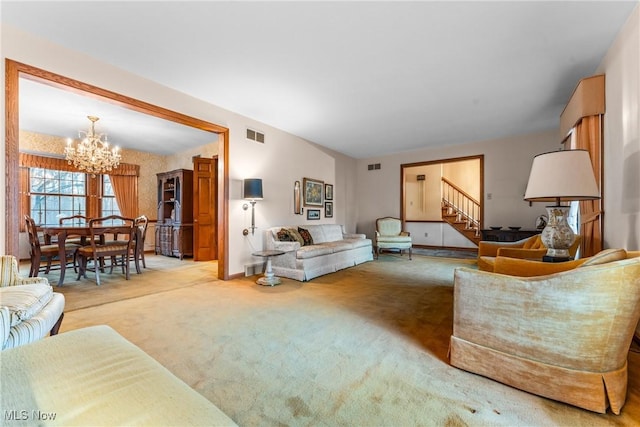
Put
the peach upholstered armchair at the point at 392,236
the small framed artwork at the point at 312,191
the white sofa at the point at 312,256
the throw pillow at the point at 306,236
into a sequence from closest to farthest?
the white sofa at the point at 312,256, the throw pillow at the point at 306,236, the small framed artwork at the point at 312,191, the peach upholstered armchair at the point at 392,236

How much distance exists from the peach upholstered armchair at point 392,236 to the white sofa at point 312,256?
90cm

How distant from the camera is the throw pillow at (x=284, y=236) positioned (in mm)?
4535

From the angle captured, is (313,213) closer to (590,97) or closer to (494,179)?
(494,179)

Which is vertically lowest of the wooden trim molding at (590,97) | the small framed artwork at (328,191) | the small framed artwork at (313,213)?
the small framed artwork at (313,213)

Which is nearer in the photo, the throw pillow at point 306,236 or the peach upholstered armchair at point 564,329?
the peach upholstered armchair at point 564,329

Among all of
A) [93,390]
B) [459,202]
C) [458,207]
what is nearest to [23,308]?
[93,390]

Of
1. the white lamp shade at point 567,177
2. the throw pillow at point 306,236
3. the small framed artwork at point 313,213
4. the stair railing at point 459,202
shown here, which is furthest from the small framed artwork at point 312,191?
the white lamp shade at point 567,177

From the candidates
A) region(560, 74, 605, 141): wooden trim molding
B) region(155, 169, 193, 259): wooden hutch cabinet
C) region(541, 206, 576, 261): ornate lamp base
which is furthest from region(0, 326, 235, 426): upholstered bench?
region(155, 169, 193, 259): wooden hutch cabinet

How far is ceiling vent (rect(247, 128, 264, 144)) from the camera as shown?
460 cm

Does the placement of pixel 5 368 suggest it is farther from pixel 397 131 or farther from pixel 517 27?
pixel 397 131

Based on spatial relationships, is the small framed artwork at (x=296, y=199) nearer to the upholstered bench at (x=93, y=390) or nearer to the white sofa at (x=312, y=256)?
the white sofa at (x=312, y=256)

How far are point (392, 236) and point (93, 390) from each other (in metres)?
6.10

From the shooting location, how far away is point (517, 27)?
242 centimetres

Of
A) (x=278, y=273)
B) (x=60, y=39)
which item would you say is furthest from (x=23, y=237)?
(x=278, y=273)
